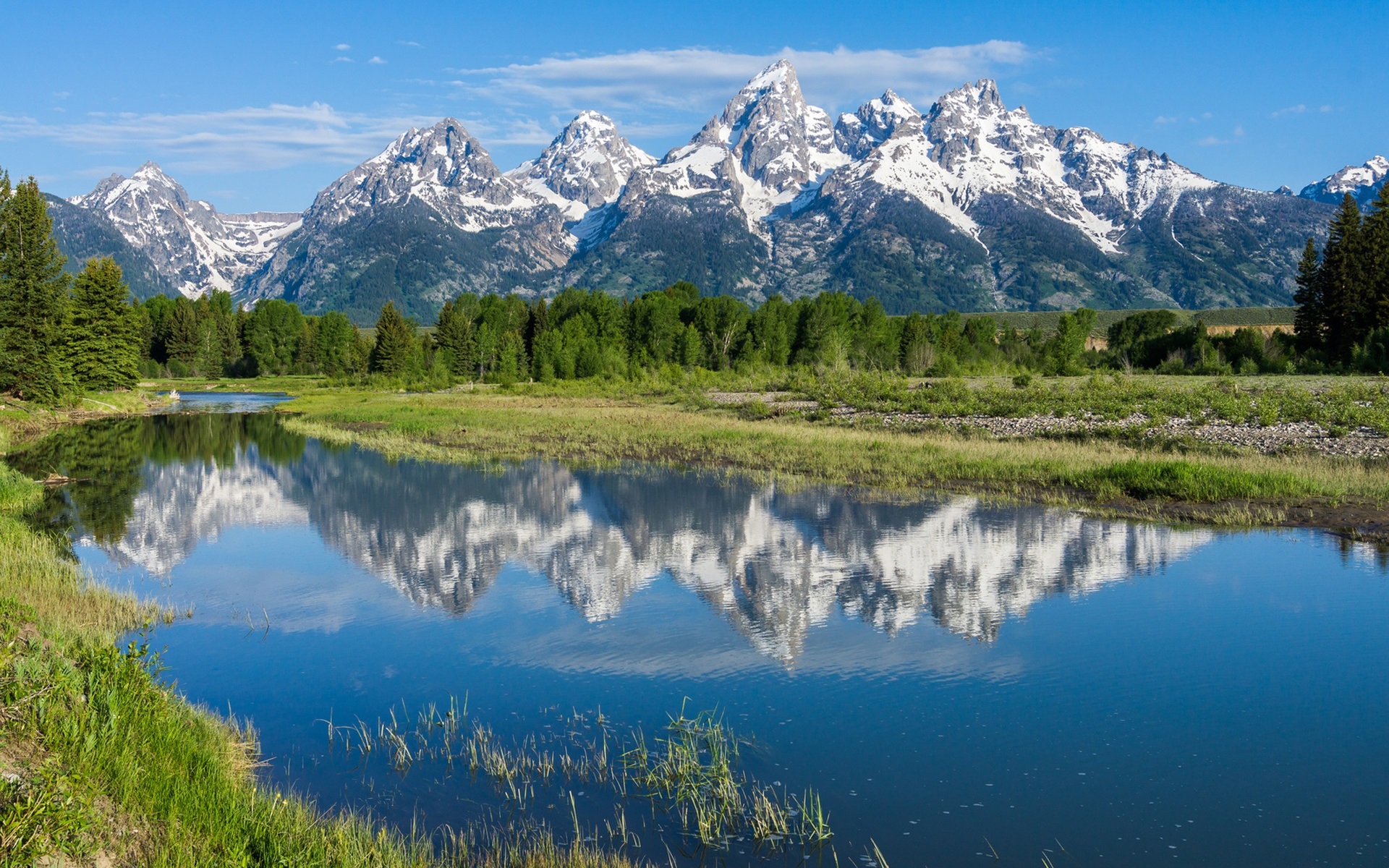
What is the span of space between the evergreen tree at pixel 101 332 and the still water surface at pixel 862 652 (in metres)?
50.5

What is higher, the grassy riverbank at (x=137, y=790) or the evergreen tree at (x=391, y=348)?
the evergreen tree at (x=391, y=348)

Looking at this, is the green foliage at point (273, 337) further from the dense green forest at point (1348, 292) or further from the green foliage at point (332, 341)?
the dense green forest at point (1348, 292)

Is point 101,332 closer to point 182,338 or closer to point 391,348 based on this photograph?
point 391,348

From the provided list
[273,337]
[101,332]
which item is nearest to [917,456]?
[101,332]

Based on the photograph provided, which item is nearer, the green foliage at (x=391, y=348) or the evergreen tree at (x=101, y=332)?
the evergreen tree at (x=101, y=332)

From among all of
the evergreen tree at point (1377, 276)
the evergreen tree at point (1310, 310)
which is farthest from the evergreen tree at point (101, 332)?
the evergreen tree at point (1377, 276)

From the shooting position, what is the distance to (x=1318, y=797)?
10.4 meters

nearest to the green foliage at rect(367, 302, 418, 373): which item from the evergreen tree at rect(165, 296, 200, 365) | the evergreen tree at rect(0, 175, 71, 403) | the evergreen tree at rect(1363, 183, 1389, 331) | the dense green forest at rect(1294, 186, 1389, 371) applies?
the evergreen tree at rect(165, 296, 200, 365)

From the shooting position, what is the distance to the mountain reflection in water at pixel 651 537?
19312 mm

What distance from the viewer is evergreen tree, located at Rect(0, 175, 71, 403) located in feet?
190

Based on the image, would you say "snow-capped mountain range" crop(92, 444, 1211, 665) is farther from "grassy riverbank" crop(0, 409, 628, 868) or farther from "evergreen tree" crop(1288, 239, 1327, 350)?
"evergreen tree" crop(1288, 239, 1327, 350)

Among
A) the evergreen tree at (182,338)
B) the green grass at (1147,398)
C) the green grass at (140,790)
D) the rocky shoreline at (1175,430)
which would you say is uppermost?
the evergreen tree at (182,338)

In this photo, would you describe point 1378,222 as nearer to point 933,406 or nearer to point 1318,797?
point 933,406

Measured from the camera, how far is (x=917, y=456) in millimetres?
39062
